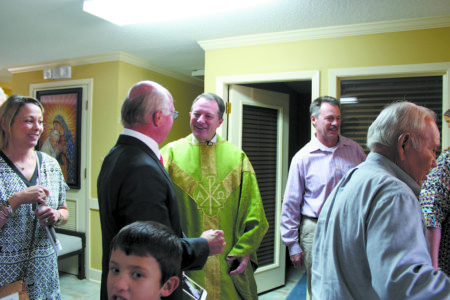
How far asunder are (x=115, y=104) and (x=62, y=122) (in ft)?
2.81

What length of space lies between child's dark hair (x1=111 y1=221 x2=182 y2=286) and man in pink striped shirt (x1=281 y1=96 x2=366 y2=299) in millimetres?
1574

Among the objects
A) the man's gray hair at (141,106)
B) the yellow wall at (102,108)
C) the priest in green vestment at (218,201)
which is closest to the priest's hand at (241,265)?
the priest in green vestment at (218,201)

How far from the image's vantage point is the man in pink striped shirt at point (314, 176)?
2.38 metres

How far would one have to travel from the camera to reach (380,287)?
940 mm

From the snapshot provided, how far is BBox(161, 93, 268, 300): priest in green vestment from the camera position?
199 centimetres

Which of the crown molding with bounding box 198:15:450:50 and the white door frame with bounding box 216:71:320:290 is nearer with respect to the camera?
the crown molding with bounding box 198:15:450:50

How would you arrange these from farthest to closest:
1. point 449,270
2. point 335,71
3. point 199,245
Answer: point 335,71 → point 449,270 → point 199,245

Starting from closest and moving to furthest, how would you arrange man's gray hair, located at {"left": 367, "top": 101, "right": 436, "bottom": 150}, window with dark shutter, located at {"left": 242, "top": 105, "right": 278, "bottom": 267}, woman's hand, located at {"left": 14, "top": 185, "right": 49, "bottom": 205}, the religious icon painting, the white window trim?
Answer: 1. man's gray hair, located at {"left": 367, "top": 101, "right": 436, "bottom": 150}
2. woman's hand, located at {"left": 14, "top": 185, "right": 49, "bottom": 205}
3. the white window trim
4. window with dark shutter, located at {"left": 242, "top": 105, "right": 278, "bottom": 267}
5. the religious icon painting

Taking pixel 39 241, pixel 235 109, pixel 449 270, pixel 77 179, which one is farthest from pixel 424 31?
pixel 77 179

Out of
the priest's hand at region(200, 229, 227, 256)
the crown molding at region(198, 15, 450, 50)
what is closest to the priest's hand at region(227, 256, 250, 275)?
the priest's hand at region(200, 229, 227, 256)

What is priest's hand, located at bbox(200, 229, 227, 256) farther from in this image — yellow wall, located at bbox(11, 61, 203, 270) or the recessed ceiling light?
yellow wall, located at bbox(11, 61, 203, 270)

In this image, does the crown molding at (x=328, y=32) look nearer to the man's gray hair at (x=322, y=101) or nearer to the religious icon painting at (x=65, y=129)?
the man's gray hair at (x=322, y=101)

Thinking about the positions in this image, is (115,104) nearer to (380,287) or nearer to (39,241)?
(39,241)

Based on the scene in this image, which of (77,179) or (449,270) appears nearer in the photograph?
(449,270)
